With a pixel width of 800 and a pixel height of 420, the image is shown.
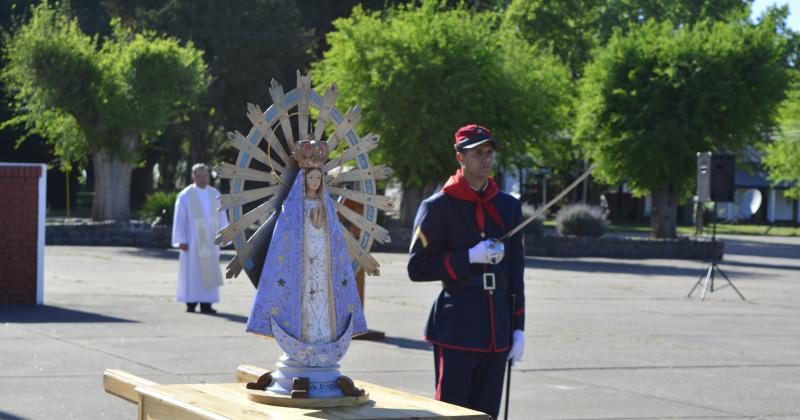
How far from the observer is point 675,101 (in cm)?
3162

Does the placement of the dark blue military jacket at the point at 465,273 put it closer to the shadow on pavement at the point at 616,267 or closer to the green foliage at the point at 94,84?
the shadow on pavement at the point at 616,267

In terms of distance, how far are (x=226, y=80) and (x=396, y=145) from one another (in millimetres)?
14487

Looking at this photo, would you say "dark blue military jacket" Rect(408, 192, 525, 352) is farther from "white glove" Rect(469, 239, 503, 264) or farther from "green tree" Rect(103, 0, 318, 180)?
"green tree" Rect(103, 0, 318, 180)

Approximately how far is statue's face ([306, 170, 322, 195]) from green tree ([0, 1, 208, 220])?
26.5m

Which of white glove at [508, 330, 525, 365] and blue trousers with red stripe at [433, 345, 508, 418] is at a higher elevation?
white glove at [508, 330, 525, 365]

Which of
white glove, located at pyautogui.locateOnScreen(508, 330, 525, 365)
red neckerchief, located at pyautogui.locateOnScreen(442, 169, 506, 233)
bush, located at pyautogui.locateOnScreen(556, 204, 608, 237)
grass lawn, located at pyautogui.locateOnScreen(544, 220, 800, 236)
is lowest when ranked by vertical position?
grass lawn, located at pyautogui.locateOnScreen(544, 220, 800, 236)

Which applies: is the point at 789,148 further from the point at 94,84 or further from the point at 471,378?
the point at 471,378

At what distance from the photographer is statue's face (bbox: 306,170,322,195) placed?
4949 mm

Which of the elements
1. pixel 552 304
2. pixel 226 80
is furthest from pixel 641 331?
pixel 226 80

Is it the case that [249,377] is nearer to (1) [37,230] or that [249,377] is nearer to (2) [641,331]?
(2) [641,331]

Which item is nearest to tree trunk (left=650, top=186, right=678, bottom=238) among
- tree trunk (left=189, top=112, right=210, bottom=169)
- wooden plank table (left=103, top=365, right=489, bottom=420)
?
tree trunk (left=189, top=112, right=210, bottom=169)

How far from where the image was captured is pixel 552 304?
17875 millimetres

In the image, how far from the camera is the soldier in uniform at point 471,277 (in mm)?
5684

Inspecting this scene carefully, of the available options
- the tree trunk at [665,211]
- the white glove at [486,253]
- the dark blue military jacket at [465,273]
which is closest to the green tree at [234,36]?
the tree trunk at [665,211]
